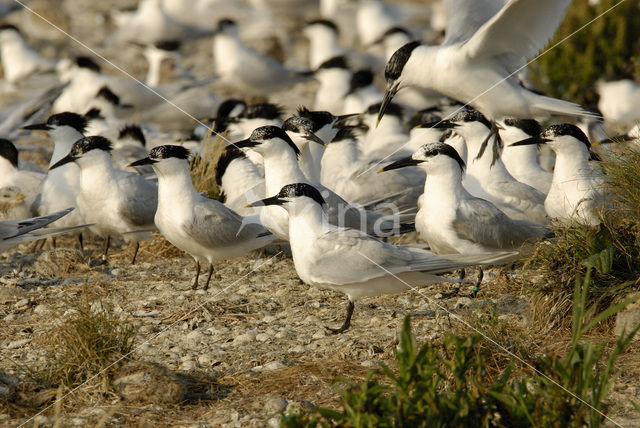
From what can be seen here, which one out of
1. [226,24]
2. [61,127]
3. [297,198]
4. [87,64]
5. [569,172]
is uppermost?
[226,24]

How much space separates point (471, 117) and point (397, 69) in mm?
949

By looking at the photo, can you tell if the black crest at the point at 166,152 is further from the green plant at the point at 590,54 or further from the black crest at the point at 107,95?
the green plant at the point at 590,54

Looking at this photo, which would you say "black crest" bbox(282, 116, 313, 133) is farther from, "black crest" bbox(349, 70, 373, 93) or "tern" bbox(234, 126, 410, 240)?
"black crest" bbox(349, 70, 373, 93)

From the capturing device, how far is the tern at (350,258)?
4.14 meters

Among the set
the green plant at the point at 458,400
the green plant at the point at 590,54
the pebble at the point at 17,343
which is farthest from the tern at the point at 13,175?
the green plant at the point at 590,54

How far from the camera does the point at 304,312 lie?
4.72m

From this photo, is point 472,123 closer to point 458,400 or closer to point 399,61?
point 399,61

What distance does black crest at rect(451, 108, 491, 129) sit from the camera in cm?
612

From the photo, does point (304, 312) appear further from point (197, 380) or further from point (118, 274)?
point (118, 274)

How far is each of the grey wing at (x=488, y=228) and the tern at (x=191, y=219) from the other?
4.50 feet

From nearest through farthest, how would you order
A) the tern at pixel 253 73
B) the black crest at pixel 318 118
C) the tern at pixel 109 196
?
the tern at pixel 109 196, the black crest at pixel 318 118, the tern at pixel 253 73

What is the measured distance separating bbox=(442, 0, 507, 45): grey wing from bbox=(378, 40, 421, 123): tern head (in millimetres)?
255

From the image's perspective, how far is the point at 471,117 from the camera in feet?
20.1

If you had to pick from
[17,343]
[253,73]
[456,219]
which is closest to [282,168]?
[456,219]
